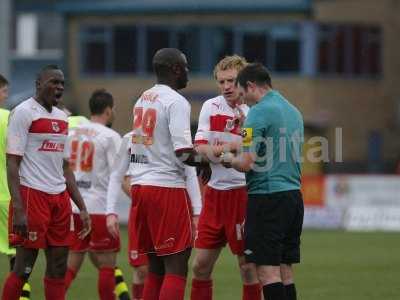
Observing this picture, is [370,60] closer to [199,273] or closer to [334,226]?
[334,226]

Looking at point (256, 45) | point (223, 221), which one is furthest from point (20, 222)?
point (256, 45)

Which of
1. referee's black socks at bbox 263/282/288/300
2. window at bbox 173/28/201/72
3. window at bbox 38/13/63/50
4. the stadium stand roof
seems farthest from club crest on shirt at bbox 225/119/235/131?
window at bbox 38/13/63/50

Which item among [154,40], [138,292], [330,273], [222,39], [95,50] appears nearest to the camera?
[138,292]

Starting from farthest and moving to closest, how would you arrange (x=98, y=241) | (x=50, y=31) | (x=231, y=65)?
(x=50, y=31), (x=98, y=241), (x=231, y=65)

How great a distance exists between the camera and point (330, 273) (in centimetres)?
1620

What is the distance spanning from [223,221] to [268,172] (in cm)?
119

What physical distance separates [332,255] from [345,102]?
26822 millimetres

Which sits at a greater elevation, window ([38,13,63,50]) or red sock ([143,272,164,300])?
window ([38,13,63,50])

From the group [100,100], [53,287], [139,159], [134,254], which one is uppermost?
[100,100]

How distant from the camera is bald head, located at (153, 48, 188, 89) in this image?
9.47 meters

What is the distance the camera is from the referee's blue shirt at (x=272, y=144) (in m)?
9.42

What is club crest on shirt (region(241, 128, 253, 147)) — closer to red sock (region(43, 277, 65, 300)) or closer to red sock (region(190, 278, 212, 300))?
red sock (region(190, 278, 212, 300))

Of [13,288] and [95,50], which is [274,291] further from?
[95,50]

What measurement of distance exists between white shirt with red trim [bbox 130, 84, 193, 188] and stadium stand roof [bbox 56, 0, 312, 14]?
3509 centimetres
